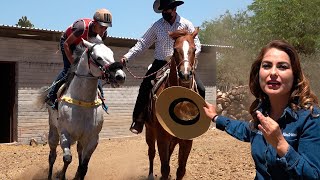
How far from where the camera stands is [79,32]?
6.61 metres

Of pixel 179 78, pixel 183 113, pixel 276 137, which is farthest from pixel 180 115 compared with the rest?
pixel 276 137

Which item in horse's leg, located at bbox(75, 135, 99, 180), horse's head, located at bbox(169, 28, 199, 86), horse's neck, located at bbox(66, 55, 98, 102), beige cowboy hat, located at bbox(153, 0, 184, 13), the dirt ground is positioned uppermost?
beige cowboy hat, located at bbox(153, 0, 184, 13)

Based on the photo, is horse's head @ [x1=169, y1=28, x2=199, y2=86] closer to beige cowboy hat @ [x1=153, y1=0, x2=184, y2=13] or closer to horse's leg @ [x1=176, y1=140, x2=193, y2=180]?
beige cowboy hat @ [x1=153, y1=0, x2=184, y2=13]

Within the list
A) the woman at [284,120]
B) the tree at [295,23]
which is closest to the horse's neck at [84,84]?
the woman at [284,120]

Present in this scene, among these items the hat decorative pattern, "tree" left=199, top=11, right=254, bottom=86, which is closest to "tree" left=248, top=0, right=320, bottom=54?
"tree" left=199, top=11, right=254, bottom=86

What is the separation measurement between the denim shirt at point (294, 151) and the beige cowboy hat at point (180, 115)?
1589mm

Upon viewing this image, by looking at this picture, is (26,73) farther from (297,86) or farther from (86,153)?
(297,86)

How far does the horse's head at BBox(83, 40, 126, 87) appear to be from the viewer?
576cm

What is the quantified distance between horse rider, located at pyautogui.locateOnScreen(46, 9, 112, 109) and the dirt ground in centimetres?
203

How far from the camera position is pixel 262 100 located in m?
2.71

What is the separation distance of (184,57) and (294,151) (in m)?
3.72

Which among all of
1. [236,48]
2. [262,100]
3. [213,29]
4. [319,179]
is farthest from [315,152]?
[213,29]

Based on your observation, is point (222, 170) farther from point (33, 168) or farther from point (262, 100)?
point (262, 100)

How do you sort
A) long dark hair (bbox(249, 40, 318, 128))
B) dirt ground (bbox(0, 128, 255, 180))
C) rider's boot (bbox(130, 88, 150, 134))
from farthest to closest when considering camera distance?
1. dirt ground (bbox(0, 128, 255, 180))
2. rider's boot (bbox(130, 88, 150, 134))
3. long dark hair (bbox(249, 40, 318, 128))
